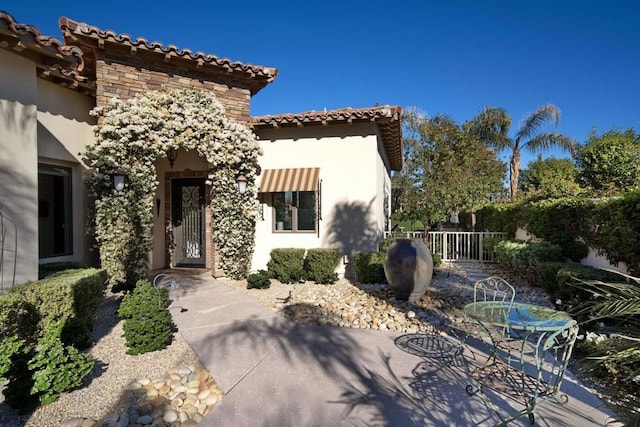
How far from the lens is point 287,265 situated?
40.6 ft

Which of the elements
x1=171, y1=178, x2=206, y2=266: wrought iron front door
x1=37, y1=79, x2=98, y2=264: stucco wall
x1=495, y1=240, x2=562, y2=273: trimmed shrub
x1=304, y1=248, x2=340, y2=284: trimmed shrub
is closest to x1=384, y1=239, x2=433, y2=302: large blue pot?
x1=304, y1=248, x2=340, y2=284: trimmed shrub

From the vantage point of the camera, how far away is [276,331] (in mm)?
7273

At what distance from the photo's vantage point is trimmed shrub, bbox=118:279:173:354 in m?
6.04

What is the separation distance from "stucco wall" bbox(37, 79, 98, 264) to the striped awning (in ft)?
19.9

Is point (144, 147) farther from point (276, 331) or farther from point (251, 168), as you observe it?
point (276, 331)

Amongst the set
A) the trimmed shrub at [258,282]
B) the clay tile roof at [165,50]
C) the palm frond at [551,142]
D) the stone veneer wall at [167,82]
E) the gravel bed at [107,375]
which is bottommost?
the gravel bed at [107,375]

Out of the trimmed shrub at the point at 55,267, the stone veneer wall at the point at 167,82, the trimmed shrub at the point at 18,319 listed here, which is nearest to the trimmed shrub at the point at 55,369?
the trimmed shrub at the point at 18,319

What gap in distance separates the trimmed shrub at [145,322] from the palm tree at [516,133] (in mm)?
29286

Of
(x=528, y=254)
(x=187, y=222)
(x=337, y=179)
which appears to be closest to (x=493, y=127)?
(x=528, y=254)

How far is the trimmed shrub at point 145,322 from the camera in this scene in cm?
604

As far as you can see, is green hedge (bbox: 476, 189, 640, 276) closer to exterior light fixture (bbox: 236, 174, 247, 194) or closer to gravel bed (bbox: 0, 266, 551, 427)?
gravel bed (bbox: 0, 266, 551, 427)

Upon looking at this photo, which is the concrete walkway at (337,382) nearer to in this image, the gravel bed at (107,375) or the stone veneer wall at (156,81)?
the gravel bed at (107,375)

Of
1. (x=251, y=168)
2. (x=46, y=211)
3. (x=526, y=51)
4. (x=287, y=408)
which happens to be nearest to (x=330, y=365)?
(x=287, y=408)

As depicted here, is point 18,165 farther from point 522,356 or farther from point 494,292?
point 494,292
